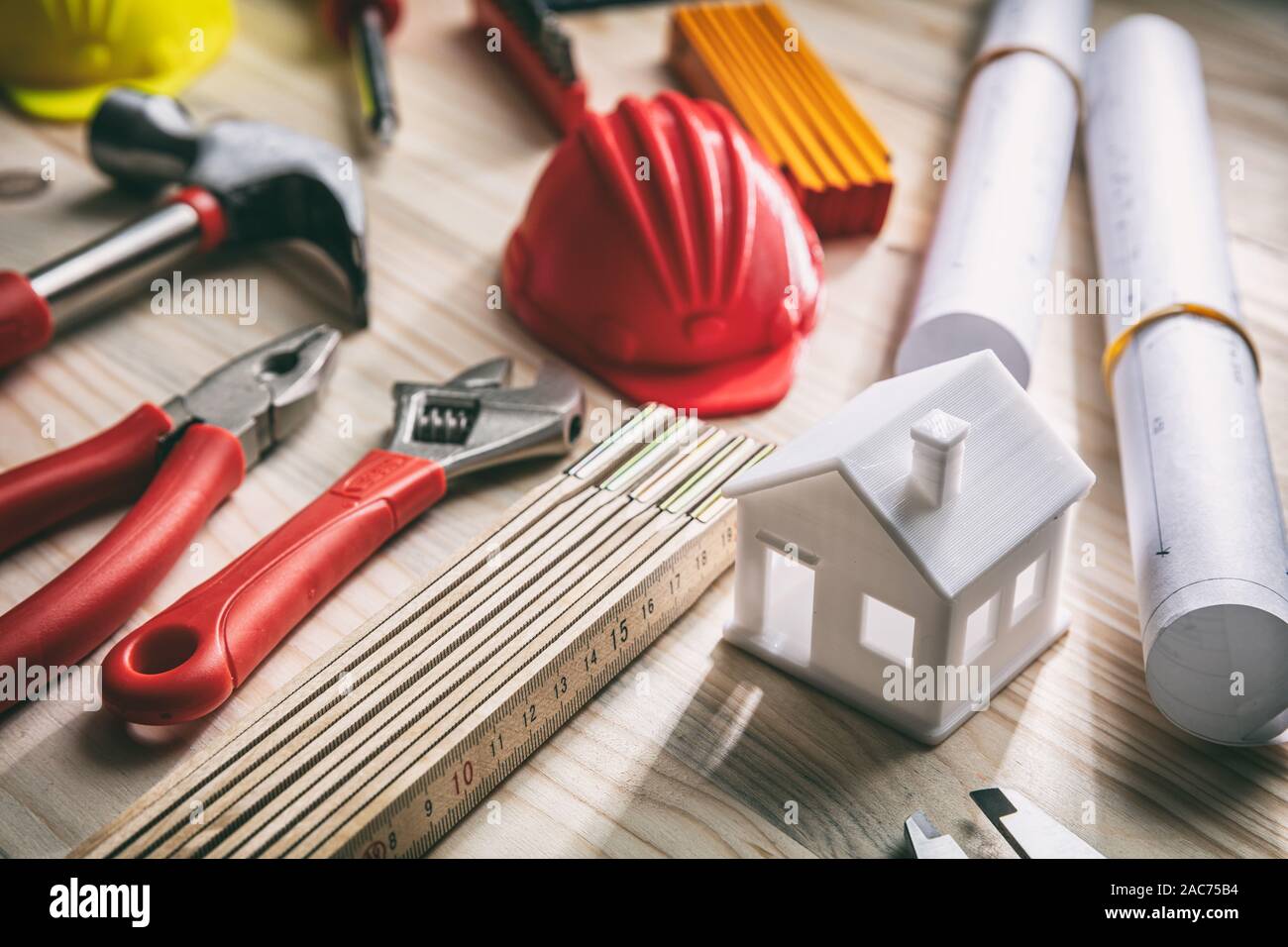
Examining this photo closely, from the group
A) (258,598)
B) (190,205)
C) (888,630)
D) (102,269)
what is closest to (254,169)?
(190,205)

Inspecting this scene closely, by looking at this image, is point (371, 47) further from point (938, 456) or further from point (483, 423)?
point (938, 456)

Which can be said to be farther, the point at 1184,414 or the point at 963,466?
the point at 1184,414

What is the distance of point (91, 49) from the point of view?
1401 mm

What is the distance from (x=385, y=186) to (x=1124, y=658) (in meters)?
0.90

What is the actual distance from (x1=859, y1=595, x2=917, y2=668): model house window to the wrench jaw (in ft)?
0.98

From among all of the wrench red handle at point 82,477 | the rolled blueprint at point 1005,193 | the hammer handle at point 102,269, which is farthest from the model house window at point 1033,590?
the hammer handle at point 102,269

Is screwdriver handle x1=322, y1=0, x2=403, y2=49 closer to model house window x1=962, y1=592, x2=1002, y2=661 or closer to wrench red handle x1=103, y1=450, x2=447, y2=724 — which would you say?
wrench red handle x1=103, y1=450, x2=447, y2=724

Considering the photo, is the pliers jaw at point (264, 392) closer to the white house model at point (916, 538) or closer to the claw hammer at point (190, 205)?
the claw hammer at point (190, 205)

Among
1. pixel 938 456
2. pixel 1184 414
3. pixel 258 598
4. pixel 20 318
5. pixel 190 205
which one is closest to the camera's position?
pixel 938 456

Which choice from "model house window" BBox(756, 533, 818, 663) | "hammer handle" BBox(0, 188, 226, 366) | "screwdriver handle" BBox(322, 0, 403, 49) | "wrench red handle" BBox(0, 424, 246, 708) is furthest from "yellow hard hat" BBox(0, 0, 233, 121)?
"model house window" BBox(756, 533, 818, 663)

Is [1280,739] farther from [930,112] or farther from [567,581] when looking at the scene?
[930,112]

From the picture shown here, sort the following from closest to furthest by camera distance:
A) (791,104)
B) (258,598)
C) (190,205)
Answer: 1. (258,598)
2. (190,205)
3. (791,104)

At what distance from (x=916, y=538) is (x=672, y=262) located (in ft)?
1.42

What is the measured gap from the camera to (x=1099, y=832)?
0.75m
